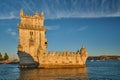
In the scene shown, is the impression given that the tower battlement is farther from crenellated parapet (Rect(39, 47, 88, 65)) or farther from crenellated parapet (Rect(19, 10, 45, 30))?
crenellated parapet (Rect(39, 47, 88, 65))

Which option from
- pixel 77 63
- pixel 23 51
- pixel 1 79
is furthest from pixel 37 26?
pixel 1 79

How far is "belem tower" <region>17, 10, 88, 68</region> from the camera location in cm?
8950

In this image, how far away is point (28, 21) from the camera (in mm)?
95250

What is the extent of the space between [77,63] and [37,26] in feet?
71.5

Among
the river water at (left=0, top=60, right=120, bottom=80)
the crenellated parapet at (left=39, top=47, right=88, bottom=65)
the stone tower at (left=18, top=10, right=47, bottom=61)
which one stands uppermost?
the stone tower at (left=18, top=10, right=47, bottom=61)

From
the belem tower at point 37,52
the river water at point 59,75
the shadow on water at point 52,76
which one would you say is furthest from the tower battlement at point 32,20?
the shadow on water at point 52,76

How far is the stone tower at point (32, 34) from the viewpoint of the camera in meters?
92.1

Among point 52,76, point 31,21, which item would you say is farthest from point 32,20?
point 52,76

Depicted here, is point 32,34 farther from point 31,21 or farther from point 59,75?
point 59,75

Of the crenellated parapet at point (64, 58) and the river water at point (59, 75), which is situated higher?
the crenellated parapet at point (64, 58)

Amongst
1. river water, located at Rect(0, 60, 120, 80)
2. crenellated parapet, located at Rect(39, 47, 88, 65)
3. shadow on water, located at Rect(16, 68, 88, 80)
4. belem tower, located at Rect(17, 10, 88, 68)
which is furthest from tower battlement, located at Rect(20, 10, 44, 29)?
shadow on water, located at Rect(16, 68, 88, 80)

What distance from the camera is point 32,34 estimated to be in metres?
94.2

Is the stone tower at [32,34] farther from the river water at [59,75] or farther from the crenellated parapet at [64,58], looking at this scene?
the river water at [59,75]

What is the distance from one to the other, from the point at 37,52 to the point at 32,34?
8114 millimetres
